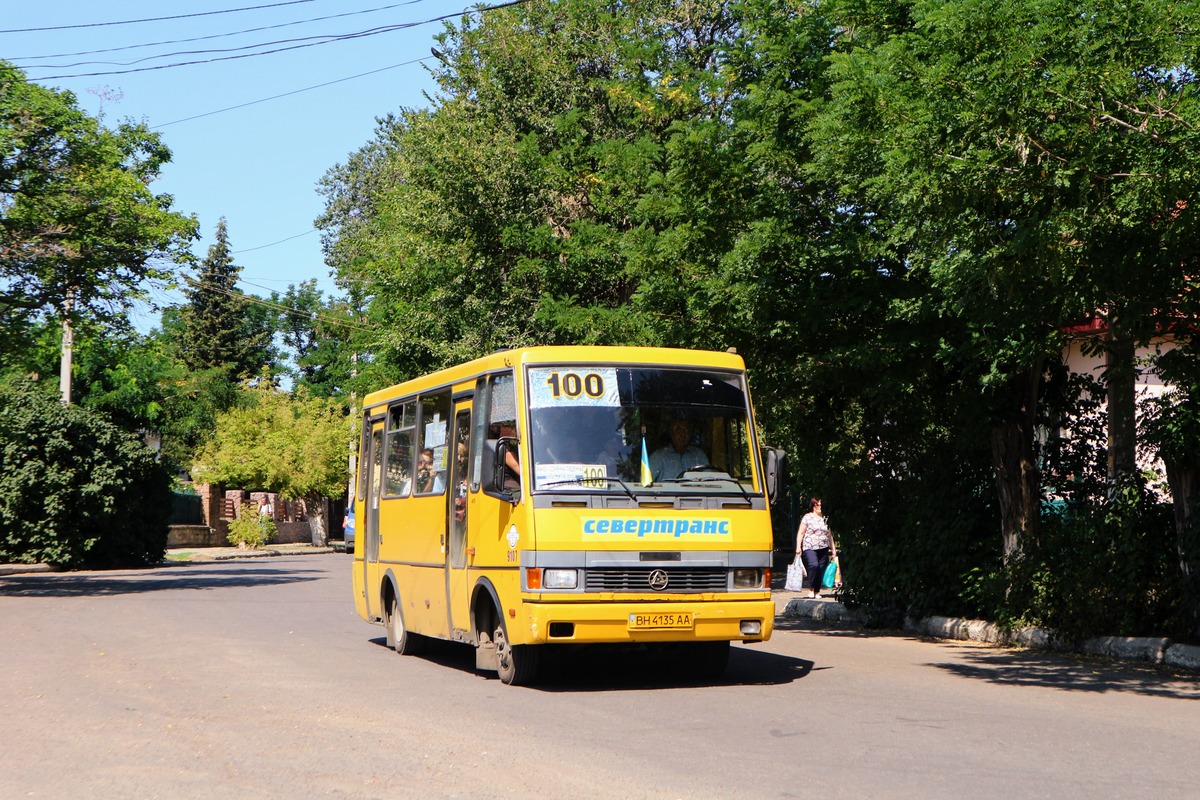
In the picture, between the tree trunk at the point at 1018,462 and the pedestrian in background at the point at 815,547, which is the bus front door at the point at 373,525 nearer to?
the tree trunk at the point at 1018,462

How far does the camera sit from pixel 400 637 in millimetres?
14352

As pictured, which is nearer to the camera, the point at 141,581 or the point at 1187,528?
the point at 1187,528

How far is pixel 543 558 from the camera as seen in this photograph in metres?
10.7

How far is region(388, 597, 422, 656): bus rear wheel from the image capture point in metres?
14.2

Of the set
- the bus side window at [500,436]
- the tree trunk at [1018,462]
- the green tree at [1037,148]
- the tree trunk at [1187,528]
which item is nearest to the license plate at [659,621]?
the bus side window at [500,436]

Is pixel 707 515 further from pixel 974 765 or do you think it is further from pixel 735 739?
pixel 974 765

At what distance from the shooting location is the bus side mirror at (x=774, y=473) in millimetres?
11438

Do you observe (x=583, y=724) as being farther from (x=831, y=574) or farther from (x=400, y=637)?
(x=831, y=574)

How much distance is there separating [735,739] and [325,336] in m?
71.7

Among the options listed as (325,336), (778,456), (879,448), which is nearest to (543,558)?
(778,456)

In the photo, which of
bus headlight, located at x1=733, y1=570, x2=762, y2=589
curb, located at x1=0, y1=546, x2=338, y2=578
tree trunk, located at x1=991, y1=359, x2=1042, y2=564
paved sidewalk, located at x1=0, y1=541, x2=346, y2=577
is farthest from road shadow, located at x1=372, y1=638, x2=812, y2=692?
paved sidewalk, located at x1=0, y1=541, x2=346, y2=577

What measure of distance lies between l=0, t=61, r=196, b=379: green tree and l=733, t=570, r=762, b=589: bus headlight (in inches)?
697

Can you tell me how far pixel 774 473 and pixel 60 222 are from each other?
61.4 feet

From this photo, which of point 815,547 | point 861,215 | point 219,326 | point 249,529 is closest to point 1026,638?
point 861,215
